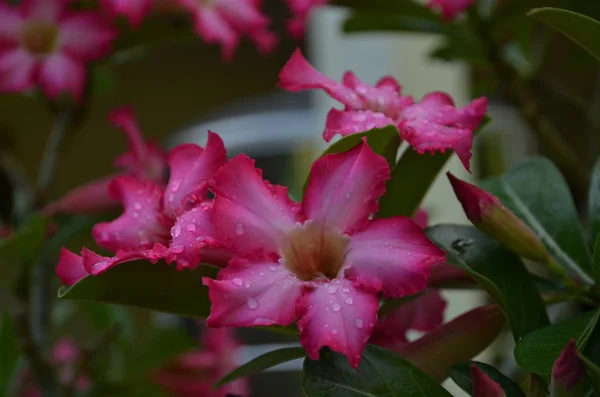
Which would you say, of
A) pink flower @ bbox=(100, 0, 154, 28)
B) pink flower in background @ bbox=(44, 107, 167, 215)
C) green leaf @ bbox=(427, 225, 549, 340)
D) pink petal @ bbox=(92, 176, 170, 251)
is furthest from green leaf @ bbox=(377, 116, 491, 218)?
pink flower @ bbox=(100, 0, 154, 28)

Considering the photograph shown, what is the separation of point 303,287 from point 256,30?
577 millimetres

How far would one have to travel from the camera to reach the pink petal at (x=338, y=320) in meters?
0.33

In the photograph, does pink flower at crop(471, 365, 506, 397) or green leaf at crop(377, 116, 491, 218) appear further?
green leaf at crop(377, 116, 491, 218)

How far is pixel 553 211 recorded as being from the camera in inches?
20.7

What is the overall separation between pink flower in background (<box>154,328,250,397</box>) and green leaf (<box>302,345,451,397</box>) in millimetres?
537

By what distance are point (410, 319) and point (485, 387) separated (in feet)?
0.49

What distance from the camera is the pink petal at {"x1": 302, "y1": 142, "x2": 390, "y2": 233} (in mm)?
370

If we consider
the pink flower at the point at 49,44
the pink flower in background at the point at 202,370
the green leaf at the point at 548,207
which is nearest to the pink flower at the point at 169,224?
the green leaf at the point at 548,207

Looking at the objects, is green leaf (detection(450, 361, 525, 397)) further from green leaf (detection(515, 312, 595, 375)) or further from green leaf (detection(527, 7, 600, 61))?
green leaf (detection(527, 7, 600, 61))

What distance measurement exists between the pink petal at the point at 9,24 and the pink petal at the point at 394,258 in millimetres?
560

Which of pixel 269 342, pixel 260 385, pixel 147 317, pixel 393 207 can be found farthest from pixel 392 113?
pixel 147 317

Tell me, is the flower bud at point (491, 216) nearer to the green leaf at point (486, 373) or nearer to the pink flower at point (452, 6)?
the green leaf at point (486, 373)

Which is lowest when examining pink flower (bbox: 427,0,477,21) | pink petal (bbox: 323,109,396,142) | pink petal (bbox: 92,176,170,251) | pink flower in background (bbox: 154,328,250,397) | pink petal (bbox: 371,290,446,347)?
pink flower in background (bbox: 154,328,250,397)

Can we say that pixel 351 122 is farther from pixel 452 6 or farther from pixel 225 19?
pixel 225 19
